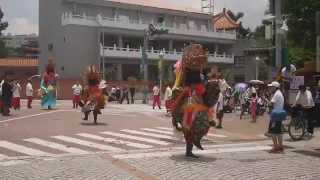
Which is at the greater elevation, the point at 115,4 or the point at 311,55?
the point at 115,4

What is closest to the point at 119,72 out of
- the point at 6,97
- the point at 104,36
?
the point at 104,36

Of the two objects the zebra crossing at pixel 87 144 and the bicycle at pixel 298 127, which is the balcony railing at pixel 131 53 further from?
the bicycle at pixel 298 127

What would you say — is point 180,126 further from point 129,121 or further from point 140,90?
point 140,90

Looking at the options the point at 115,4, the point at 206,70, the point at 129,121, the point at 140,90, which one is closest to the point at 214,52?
the point at 115,4

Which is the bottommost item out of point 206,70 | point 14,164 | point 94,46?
point 14,164

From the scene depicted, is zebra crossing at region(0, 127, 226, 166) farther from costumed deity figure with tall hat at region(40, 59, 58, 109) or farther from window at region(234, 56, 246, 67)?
window at region(234, 56, 246, 67)

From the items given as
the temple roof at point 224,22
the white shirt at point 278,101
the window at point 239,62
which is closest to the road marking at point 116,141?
the white shirt at point 278,101

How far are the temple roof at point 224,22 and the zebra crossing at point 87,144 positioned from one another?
62768 mm

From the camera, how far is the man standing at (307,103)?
18906mm

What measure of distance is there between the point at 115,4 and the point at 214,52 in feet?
51.6

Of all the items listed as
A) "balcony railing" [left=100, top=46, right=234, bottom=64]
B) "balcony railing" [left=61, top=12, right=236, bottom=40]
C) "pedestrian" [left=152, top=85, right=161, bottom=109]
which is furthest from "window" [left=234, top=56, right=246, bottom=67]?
"pedestrian" [left=152, top=85, right=161, bottom=109]

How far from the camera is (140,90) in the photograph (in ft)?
177

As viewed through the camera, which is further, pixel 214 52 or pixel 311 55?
pixel 214 52

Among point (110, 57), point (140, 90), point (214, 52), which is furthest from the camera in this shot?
point (214, 52)
